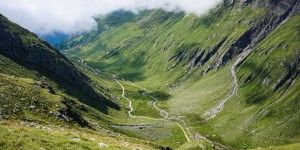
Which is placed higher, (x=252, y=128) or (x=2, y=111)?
(x=252, y=128)

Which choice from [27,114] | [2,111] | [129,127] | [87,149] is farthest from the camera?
[129,127]

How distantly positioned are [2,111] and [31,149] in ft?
78.1

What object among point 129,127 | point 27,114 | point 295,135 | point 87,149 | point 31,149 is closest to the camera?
point 31,149

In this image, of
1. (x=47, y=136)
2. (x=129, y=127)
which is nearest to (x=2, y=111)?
(x=47, y=136)

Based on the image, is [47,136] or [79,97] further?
[79,97]

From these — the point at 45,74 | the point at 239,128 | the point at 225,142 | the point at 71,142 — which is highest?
the point at 45,74

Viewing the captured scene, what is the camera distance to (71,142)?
1339 inches

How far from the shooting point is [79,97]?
7461 inches

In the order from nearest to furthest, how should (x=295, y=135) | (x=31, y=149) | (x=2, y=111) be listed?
(x=31, y=149), (x=2, y=111), (x=295, y=135)

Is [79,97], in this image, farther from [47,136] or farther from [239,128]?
[47,136]

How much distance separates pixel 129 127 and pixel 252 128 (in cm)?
7275

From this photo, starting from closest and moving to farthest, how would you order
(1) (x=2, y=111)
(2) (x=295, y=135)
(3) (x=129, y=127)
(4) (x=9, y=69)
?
(1) (x=2, y=111)
(4) (x=9, y=69)
(2) (x=295, y=135)
(3) (x=129, y=127)

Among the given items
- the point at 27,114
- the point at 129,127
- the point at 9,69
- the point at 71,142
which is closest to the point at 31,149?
the point at 71,142

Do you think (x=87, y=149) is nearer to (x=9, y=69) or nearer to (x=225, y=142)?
(x=9, y=69)
